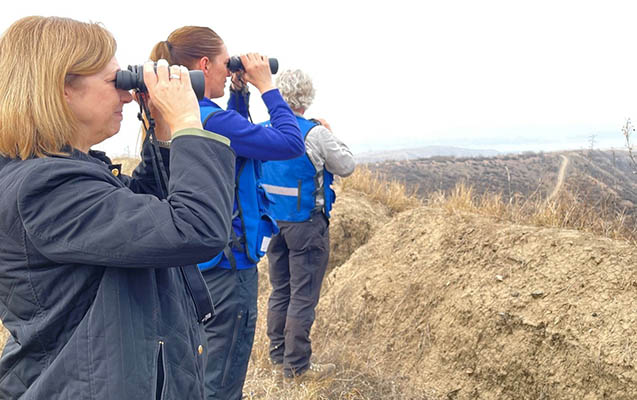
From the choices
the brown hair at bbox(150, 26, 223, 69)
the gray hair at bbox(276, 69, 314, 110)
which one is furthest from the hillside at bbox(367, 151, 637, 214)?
the brown hair at bbox(150, 26, 223, 69)

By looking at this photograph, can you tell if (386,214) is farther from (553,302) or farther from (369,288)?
(553,302)

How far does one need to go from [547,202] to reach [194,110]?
13.2 feet

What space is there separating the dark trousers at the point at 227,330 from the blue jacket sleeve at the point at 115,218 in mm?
1206

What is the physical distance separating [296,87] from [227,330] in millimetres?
1982

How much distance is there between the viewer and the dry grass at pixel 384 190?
7.61m

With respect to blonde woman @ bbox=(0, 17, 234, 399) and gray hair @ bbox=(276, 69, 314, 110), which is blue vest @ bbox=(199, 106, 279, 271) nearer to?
blonde woman @ bbox=(0, 17, 234, 399)

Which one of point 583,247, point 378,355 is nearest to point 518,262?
point 583,247

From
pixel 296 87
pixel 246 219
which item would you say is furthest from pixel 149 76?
pixel 296 87

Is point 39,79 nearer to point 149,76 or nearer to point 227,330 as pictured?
point 149,76

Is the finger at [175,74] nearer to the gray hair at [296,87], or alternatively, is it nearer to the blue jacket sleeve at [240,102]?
the blue jacket sleeve at [240,102]

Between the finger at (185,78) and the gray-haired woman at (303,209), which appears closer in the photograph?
the finger at (185,78)

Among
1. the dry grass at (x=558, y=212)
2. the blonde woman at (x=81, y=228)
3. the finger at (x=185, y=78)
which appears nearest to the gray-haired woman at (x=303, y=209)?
the dry grass at (x=558, y=212)

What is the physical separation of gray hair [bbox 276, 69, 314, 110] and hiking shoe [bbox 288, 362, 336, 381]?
1.99 m

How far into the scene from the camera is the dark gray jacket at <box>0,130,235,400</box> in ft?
4.36
